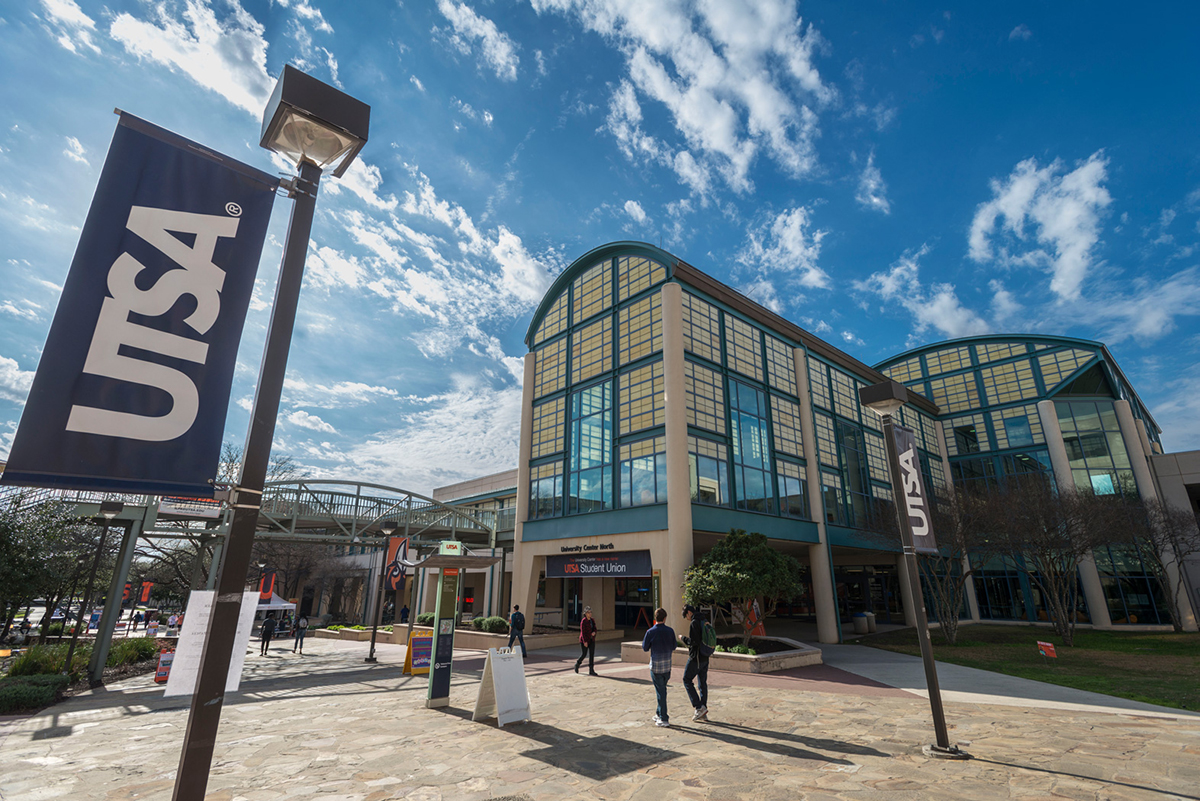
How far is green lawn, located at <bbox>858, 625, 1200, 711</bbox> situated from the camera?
12227mm

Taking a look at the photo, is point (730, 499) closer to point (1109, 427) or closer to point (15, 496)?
point (15, 496)

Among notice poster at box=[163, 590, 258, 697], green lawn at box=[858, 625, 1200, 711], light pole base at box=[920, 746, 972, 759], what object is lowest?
green lawn at box=[858, 625, 1200, 711]

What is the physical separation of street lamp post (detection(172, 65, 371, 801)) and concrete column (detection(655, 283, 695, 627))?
17.4m

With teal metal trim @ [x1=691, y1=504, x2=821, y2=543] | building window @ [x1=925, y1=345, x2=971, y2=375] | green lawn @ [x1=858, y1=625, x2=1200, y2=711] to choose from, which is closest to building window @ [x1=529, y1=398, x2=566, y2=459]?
teal metal trim @ [x1=691, y1=504, x2=821, y2=543]

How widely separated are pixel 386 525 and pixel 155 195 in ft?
56.9

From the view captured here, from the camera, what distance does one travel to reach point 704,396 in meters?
23.6

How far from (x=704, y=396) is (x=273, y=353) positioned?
2105cm

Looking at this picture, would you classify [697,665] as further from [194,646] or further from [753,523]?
[753,523]

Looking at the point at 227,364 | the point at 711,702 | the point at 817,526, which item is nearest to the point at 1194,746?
the point at 711,702

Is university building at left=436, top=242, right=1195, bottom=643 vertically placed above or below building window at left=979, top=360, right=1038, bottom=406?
below

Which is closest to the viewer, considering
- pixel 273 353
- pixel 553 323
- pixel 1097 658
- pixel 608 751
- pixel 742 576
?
pixel 273 353

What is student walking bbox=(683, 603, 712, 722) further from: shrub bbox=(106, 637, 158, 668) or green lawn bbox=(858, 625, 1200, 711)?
shrub bbox=(106, 637, 158, 668)

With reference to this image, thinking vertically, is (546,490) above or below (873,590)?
above

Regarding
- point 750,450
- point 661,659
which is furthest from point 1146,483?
point 661,659
